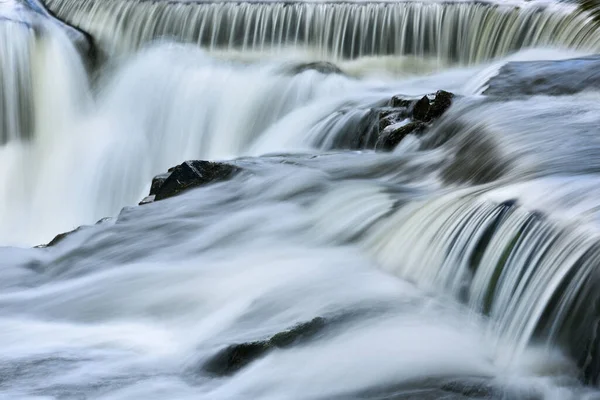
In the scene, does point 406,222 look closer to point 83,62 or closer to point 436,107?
point 436,107

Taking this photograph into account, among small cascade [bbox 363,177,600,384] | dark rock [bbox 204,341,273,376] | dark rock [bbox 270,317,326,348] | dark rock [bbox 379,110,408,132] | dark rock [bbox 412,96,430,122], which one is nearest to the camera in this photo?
small cascade [bbox 363,177,600,384]

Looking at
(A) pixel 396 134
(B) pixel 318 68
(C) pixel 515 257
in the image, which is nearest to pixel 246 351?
(C) pixel 515 257

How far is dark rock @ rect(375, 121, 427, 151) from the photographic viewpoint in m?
6.78

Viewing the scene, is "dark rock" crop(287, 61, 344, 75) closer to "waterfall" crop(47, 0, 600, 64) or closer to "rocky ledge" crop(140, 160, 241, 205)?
"waterfall" crop(47, 0, 600, 64)

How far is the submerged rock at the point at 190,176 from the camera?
6.26 metres

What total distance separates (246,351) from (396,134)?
3.54m

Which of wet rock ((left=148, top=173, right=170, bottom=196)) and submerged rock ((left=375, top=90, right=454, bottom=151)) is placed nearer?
wet rock ((left=148, top=173, right=170, bottom=196))

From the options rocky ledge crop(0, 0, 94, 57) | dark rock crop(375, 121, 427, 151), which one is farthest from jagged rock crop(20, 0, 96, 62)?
dark rock crop(375, 121, 427, 151)

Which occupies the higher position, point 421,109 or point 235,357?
point 421,109

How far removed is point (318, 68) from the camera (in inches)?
398

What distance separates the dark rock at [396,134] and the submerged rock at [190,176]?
122cm

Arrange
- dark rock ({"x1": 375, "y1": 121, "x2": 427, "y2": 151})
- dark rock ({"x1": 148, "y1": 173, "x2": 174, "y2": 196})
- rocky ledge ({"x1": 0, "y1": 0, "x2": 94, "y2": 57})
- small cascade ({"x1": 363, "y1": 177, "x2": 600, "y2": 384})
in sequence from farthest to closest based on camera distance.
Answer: rocky ledge ({"x1": 0, "y1": 0, "x2": 94, "y2": 57})
dark rock ({"x1": 375, "y1": 121, "x2": 427, "y2": 151})
dark rock ({"x1": 148, "y1": 173, "x2": 174, "y2": 196})
small cascade ({"x1": 363, "y1": 177, "x2": 600, "y2": 384})

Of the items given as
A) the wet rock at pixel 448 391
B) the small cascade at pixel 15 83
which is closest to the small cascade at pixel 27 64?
the small cascade at pixel 15 83

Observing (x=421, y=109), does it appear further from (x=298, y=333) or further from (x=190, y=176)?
(x=298, y=333)
